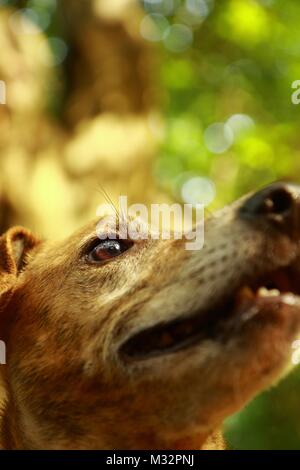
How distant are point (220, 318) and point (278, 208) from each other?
48 cm

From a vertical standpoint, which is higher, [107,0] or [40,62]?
[107,0]

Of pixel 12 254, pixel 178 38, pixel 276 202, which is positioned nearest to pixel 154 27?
pixel 178 38

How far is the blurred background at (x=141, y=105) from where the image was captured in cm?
777

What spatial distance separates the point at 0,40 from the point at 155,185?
2607 mm

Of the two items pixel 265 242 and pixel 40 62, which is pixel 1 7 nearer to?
pixel 40 62

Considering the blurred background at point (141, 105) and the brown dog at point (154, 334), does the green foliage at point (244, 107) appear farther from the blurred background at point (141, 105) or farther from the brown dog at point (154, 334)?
the brown dog at point (154, 334)

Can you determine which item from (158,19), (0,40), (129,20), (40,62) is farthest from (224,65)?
(0,40)

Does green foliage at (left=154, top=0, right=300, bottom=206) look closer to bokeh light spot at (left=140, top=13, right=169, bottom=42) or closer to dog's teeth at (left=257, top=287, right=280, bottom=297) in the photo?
bokeh light spot at (left=140, top=13, right=169, bottom=42)

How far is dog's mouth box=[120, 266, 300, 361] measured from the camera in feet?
8.24

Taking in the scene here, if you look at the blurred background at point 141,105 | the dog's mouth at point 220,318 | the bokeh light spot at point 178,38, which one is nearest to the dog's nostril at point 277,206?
the dog's mouth at point 220,318

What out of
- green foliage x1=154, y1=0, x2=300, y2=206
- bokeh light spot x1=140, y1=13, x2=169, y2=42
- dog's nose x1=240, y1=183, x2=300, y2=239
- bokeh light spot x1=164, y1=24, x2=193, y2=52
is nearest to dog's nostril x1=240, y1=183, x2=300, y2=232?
dog's nose x1=240, y1=183, x2=300, y2=239

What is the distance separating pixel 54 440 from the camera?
9.89 feet

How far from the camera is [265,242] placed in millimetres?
2510

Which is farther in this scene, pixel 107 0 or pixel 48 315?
pixel 107 0
